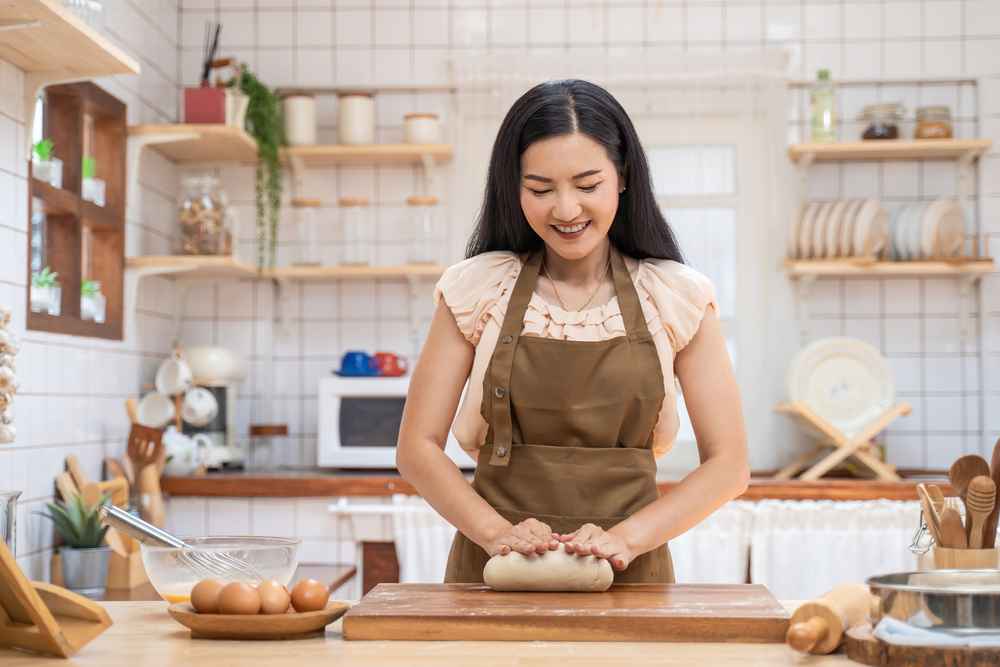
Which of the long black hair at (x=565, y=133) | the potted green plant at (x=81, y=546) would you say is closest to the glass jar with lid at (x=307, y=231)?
the potted green plant at (x=81, y=546)

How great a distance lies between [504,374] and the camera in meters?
1.71

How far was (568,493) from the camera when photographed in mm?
1721

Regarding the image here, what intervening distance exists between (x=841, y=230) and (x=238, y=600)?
306 cm

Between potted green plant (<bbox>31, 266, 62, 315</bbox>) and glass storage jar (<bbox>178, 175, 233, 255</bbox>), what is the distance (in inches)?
22.6

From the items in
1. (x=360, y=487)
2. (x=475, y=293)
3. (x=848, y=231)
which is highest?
(x=848, y=231)

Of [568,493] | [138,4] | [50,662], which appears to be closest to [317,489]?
[138,4]

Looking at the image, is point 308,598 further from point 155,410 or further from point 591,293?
point 155,410

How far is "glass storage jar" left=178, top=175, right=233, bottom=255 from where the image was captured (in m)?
3.73

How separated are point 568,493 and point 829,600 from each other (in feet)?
1.81

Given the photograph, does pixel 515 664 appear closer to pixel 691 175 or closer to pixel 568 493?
pixel 568 493

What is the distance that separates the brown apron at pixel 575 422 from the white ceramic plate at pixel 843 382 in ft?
7.11

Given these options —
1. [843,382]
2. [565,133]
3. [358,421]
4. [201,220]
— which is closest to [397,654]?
[565,133]

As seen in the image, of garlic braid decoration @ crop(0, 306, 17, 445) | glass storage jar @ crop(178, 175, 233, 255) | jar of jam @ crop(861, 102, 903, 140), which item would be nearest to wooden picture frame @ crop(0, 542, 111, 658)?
garlic braid decoration @ crop(0, 306, 17, 445)

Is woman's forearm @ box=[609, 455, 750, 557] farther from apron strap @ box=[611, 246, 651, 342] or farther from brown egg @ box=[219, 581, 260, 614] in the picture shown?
brown egg @ box=[219, 581, 260, 614]
